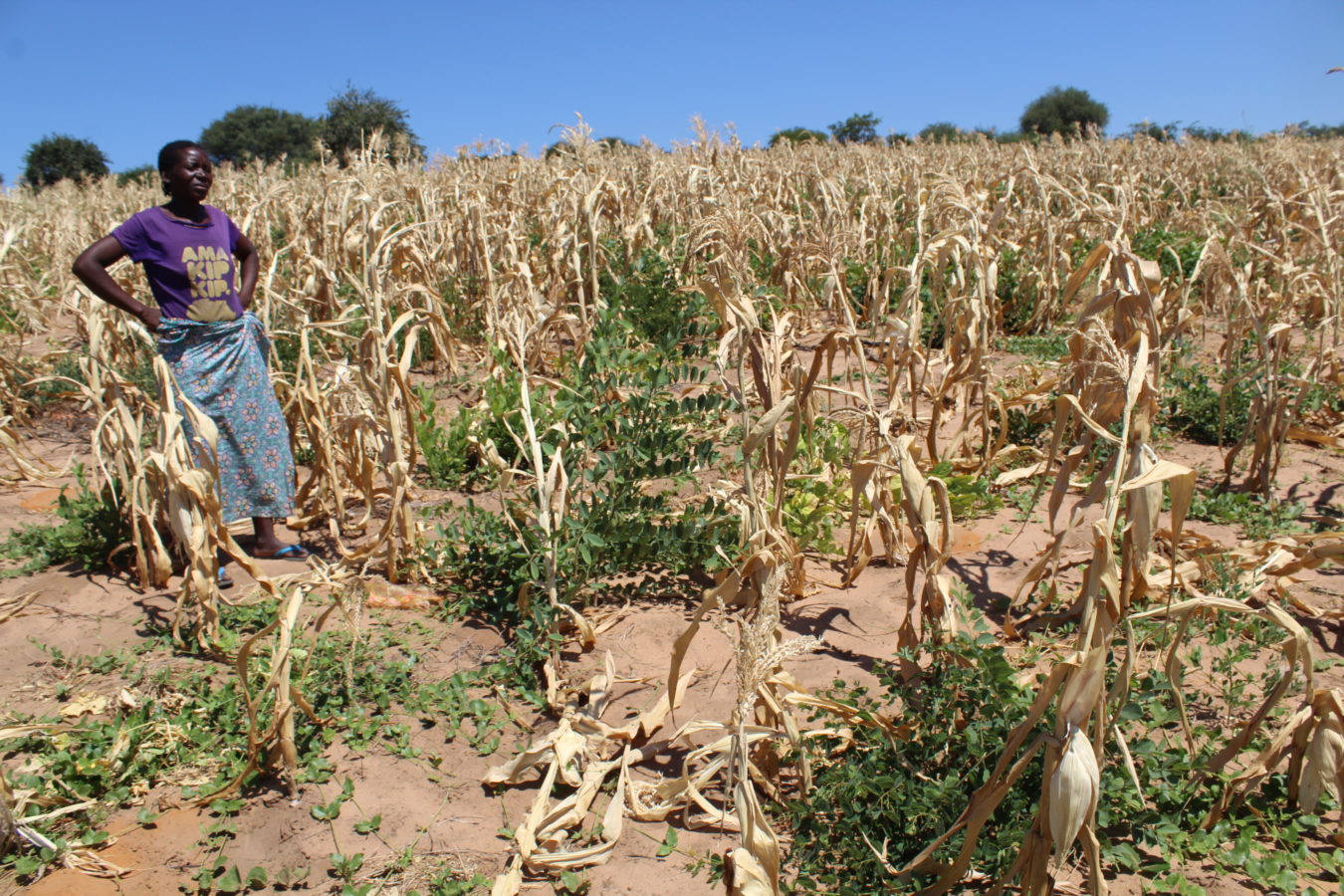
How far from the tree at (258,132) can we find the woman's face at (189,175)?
1497 inches

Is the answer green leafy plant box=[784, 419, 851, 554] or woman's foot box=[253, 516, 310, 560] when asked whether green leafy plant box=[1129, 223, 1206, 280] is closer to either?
green leafy plant box=[784, 419, 851, 554]

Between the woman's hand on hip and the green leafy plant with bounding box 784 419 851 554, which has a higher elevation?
the woman's hand on hip

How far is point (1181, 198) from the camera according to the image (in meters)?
10.1

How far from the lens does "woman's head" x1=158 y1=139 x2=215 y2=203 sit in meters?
3.65

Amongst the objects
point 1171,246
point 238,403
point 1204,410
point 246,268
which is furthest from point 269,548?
point 1171,246

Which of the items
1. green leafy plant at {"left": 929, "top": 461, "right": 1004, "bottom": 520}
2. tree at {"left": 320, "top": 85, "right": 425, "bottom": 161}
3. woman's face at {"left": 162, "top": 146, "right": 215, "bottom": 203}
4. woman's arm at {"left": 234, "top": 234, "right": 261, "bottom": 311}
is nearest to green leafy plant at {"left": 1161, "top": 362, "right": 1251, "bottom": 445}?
green leafy plant at {"left": 929, "top": 461, "right": 1004, "bottom": 520}

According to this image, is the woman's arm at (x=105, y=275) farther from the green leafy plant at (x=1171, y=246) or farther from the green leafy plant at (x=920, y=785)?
the green leafy plant at (x=1171, y=246)

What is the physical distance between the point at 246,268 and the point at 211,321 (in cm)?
40

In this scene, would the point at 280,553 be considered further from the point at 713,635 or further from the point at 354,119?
the point at 354,119

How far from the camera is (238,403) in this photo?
3.91 m

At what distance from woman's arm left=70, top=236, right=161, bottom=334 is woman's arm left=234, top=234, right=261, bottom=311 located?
41 centimetres

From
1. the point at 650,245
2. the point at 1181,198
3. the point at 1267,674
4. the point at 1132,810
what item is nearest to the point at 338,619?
the point at 1132,810

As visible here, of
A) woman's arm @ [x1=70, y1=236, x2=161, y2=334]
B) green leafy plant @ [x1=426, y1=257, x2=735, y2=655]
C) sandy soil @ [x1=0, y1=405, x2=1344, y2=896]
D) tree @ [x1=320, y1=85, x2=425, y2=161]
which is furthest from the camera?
tree @ [x1=320, y1=85, x2=425, y2=161]

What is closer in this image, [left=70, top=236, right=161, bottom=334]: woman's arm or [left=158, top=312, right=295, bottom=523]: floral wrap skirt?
[left=70, top=236, right=161, bottom=334]: woman's arm
